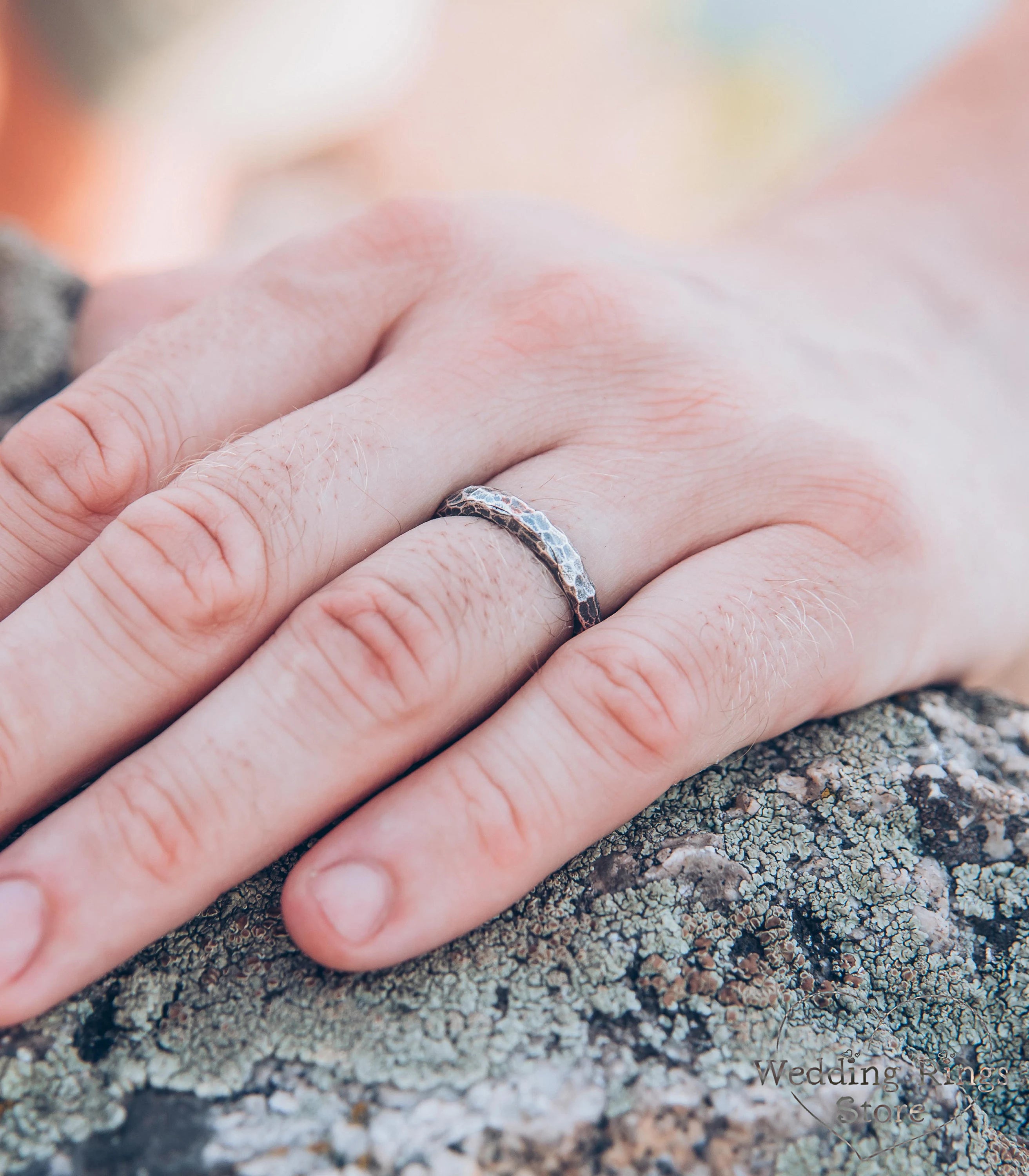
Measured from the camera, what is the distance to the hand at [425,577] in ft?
2.89

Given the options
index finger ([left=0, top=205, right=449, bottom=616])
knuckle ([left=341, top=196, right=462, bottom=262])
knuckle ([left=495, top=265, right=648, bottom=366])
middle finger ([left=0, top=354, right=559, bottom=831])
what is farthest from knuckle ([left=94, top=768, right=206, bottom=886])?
knuckle ([left=341, top=196, right=462, bottom=262])

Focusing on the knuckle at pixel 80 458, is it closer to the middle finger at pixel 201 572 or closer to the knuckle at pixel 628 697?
the middle finger at pixel 201 572

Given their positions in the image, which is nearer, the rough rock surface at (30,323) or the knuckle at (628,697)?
the knuckle at (628,697)

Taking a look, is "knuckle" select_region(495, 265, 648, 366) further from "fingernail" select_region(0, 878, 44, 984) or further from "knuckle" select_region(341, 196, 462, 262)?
"fingernail" select_region(0, 878, 44, 984)

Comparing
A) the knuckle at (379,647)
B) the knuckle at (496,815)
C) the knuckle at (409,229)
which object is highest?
the knuckle at (409,229)

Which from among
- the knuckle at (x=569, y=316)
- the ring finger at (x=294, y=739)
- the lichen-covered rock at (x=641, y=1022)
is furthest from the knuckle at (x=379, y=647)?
the knuckle at (x=569, y=316)

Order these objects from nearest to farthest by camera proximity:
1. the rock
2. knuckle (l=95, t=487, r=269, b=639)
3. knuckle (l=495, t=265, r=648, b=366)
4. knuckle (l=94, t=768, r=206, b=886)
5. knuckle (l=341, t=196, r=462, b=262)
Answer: the rock < knuckle (l=94, t=768, r=206, b=886) < knuckle (l=95, t=487, r=269, b=639) < knuckle (l=495, t=265, r=648, b=366) < knuckle (l=341, t=196, r=462, b=262)

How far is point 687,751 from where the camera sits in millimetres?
979

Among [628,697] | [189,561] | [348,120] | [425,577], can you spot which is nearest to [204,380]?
[189,561]

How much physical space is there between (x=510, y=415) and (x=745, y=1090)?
2.75 feet

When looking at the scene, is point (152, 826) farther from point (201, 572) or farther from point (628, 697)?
point (628, 697)

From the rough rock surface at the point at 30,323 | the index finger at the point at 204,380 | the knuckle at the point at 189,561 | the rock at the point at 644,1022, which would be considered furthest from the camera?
the rough rock surface at the point at 30,323

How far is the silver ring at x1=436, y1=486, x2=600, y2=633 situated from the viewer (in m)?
1.05

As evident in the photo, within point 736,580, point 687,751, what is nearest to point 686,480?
point 736,580
